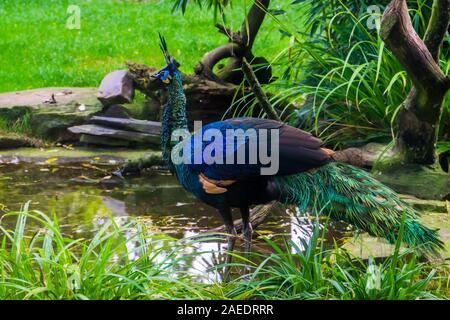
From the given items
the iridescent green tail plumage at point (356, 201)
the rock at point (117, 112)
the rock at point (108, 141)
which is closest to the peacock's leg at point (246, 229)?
the iridescent green tail plumage at point (356, 201)

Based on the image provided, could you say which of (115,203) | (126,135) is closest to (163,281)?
(115,203)

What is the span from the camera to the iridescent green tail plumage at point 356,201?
15.0ft

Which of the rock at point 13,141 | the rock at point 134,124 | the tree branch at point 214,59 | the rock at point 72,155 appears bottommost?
the rock at point 72,155

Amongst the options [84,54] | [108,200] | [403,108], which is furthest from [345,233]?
[84,54]

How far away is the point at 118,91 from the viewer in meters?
8.48

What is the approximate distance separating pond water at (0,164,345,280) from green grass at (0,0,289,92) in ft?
9.03

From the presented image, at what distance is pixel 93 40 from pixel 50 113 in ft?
13.2

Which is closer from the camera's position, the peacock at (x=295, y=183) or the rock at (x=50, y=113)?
the peacock at (x=295, y=183)

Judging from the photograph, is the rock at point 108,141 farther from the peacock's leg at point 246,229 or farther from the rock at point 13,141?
the peacock's leg at point 246,229

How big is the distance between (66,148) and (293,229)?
310cm

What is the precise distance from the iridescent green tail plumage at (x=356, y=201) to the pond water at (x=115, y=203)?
716mm

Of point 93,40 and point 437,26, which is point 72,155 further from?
point 93,40

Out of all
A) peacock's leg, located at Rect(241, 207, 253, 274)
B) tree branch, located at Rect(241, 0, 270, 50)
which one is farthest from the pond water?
tree branch, located at Rect(241, 0, 270, 50)

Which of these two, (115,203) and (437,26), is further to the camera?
(115,203)
